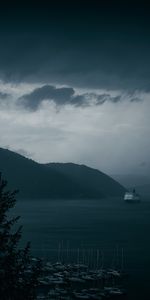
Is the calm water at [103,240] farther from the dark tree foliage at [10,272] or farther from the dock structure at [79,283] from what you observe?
the dark tree foliage at [10,272]

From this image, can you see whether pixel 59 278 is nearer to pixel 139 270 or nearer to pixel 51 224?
pixel 139 270

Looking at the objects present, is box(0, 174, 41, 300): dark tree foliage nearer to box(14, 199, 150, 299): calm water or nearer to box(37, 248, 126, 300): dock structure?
box(37, 248, 126, 300): dock structure

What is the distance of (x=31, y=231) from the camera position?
149250 mm

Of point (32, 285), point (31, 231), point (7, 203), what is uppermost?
point (7, 203)

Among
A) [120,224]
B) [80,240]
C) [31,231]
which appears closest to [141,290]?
[80,240]

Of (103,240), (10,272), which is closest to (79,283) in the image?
(10,272)

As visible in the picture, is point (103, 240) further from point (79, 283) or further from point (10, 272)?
point (10, 272)

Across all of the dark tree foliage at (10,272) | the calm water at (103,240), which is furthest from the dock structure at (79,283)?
the dark tree foliage at (10,272)

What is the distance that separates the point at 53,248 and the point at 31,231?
46217mm

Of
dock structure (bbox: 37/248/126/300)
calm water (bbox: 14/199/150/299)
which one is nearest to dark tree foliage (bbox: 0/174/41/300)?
dock structure (bbox: 37/248/126/300)

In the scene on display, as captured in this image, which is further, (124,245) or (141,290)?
(124,245)

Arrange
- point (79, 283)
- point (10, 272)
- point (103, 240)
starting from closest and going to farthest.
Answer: point (10, 272), point (79, 283), point (103, 240)

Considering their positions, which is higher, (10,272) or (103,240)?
(10,272)

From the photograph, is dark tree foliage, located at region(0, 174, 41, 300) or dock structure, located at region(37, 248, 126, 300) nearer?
dark tree foliage, located at region(0, 174, 41, 300)
